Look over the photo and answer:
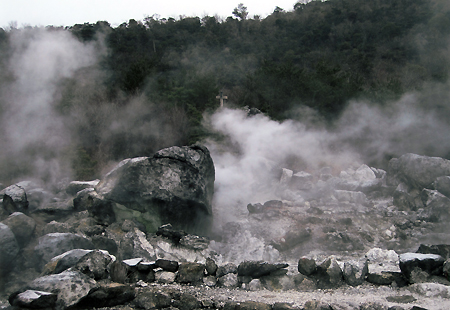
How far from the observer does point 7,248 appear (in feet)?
16.0

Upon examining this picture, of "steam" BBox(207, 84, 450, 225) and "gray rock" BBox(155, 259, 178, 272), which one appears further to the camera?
"steam" BBox(207, 84, 450, 225)

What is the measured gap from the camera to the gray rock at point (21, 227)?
5.49 metres

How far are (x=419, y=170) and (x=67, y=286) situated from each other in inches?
344

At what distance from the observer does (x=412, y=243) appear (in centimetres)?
645

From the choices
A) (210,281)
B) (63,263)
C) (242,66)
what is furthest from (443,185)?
(242,66)

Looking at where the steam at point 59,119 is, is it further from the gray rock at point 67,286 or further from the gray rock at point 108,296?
the gray rock at point 108,296

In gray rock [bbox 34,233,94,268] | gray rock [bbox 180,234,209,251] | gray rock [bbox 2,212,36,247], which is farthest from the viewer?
gray rock [bbox 180,234,209,251]

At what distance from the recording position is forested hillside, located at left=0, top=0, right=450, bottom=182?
36.6ft

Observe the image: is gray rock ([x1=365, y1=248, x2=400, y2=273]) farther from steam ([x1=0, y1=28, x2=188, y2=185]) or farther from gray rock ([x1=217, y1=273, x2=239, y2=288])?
steam ([x1=0, y1=28, x2=188, y2=185])

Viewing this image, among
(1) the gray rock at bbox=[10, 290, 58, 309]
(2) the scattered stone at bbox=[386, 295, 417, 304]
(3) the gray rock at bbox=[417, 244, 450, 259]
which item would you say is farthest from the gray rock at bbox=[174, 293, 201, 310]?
(3) the gray rock at bbox=[417, 244, 450, 259]

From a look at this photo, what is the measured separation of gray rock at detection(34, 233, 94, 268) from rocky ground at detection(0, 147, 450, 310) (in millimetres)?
15

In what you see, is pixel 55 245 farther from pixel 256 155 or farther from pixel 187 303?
pixel 256 155

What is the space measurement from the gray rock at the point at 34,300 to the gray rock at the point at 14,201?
3585 millimetres

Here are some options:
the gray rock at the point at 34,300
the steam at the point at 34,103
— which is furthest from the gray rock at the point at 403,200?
the steam at the point at 34,103
